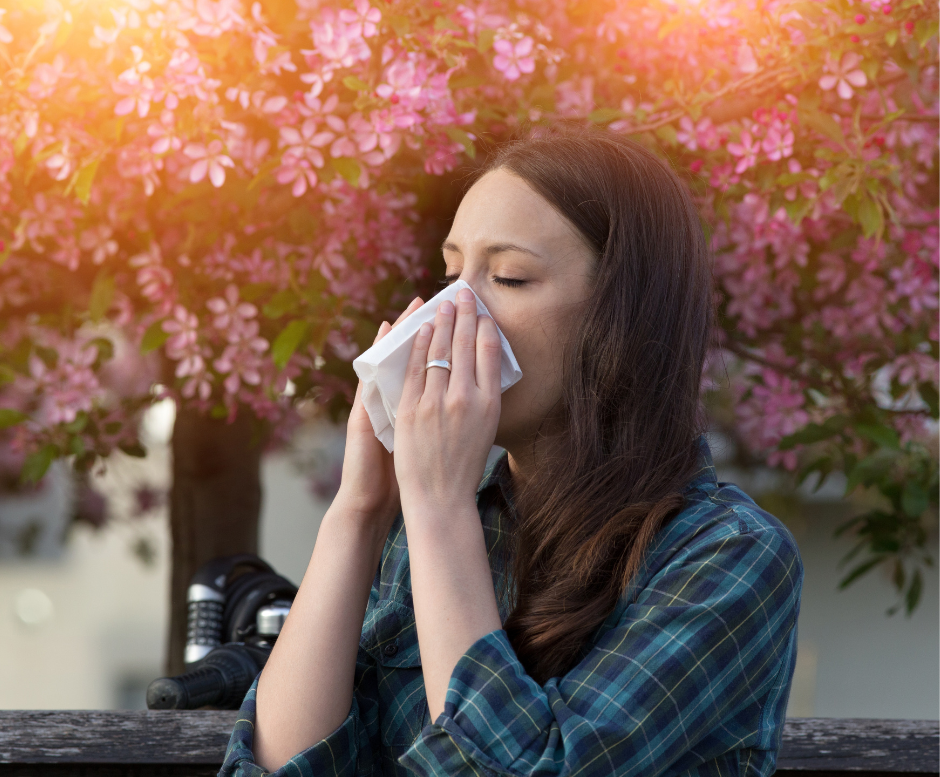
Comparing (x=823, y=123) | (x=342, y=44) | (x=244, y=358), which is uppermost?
(x=342, y=44)

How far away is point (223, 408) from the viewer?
92.8 inches

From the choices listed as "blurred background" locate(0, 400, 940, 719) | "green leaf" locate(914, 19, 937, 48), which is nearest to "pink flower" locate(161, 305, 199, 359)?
"green leaf" locate(914, 19, 937, 48)

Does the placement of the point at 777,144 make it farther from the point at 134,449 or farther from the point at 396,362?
the point at 134,449

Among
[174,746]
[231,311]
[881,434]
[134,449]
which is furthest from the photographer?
[134,449]

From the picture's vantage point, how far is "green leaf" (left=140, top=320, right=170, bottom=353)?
7.01 ft

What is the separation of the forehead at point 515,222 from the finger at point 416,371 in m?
0.15

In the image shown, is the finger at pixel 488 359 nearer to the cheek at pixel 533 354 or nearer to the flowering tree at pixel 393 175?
the cheek at pixel 533 354

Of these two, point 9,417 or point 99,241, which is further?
point 99,241

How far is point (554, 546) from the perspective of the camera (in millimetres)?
1285

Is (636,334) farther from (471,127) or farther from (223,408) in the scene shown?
(223,408)

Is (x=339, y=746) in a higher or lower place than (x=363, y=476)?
lower

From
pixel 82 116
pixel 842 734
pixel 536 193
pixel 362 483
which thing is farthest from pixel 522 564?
pixel 82 116

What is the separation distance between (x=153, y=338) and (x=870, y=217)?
1545 mm

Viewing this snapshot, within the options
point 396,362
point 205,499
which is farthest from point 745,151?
point 205,499
